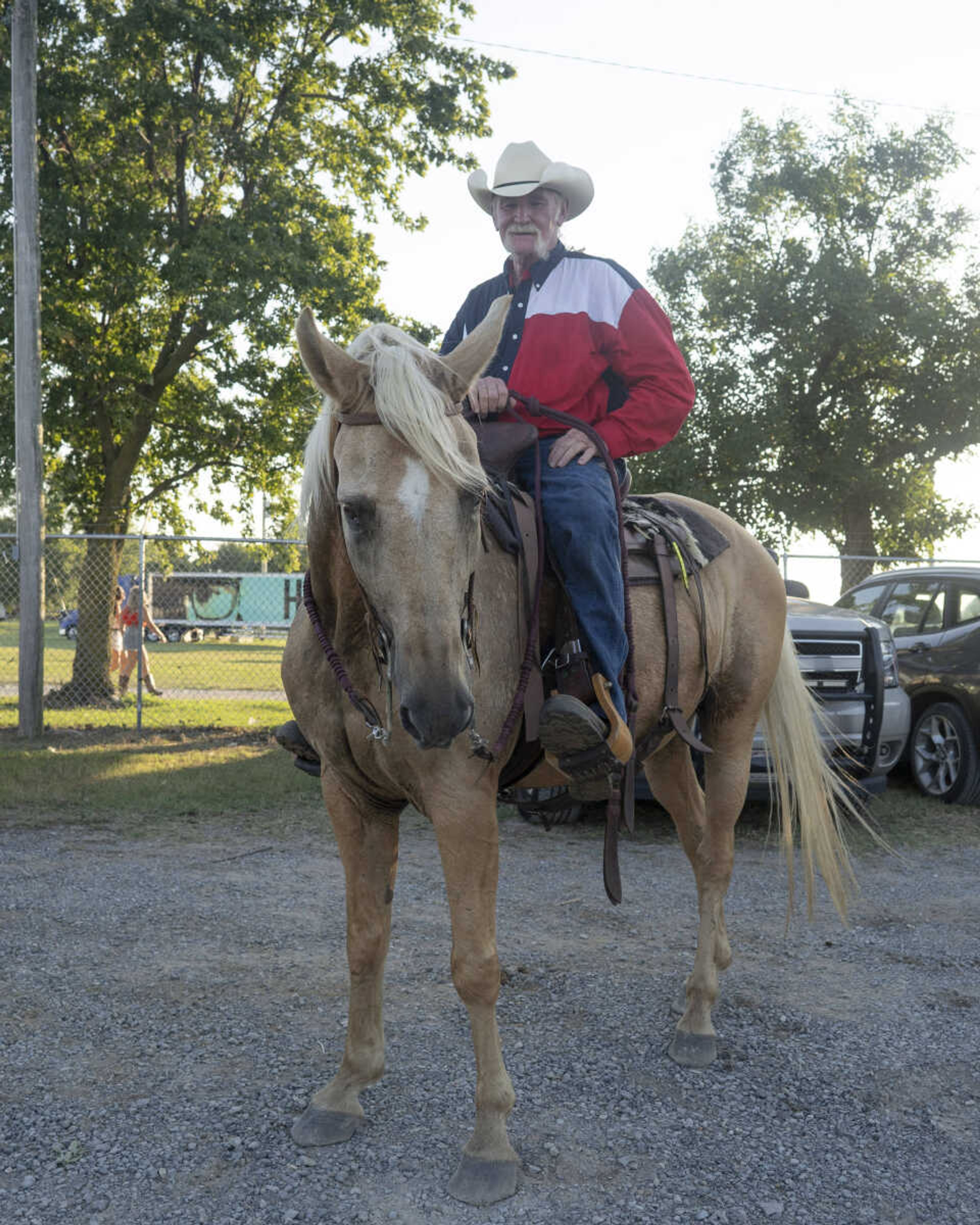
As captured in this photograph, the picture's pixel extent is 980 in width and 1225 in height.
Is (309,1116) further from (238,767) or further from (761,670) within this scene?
(238,767)

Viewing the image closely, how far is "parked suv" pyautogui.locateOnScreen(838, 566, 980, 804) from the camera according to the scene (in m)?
8.24

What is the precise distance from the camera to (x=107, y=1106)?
302cm

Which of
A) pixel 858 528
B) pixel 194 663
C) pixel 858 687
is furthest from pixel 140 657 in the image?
pixel 858 528

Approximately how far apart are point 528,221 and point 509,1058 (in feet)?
9.34

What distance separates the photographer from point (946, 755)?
27.9 feet

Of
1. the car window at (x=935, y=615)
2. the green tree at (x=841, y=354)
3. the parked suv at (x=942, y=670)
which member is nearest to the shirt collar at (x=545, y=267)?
the parked suv at (x=942, y=670)

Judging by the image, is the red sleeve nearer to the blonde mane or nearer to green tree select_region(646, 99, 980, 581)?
the blonde mane

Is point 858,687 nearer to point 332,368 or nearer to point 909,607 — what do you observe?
point 909,607

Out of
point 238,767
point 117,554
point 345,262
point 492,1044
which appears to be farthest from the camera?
point 345,262

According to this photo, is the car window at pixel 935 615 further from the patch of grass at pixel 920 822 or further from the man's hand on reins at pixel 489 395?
the man's hand on reins at pixel 489 395

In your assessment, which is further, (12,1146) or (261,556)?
(261,556)

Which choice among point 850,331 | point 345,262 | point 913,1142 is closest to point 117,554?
point 345,262

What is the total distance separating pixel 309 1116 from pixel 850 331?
26.1 m

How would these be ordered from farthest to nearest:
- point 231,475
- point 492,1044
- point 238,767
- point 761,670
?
point 231,475, point 238,767, point 761,670, point 492,1044
